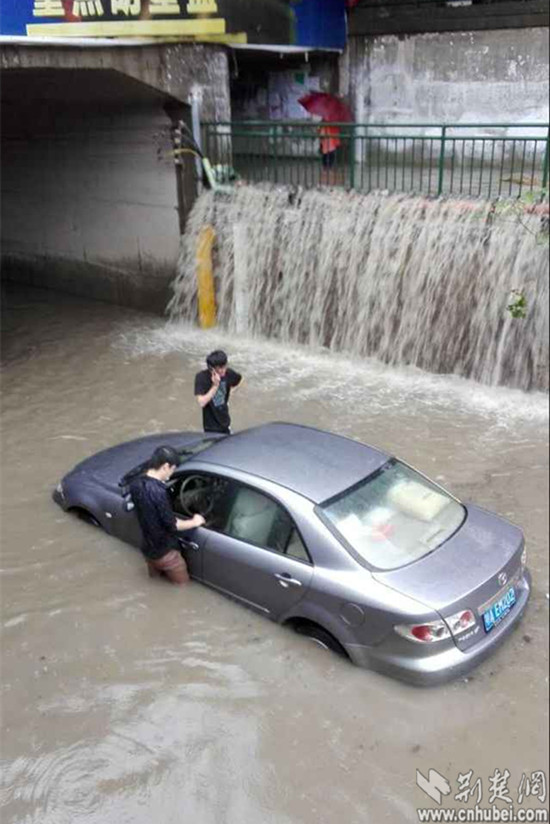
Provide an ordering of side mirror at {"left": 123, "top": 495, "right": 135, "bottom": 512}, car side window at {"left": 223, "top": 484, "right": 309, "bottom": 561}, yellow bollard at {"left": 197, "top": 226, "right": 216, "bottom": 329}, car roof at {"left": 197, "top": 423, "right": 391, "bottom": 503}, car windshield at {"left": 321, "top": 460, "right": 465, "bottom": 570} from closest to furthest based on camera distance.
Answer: car windshield at {"left": 321, "top": 460, "right": 465, "bottom": 570}, car side window at {"left": 223, "top": 484, "right": 309, "bottom": 561}, car roof at {"left": 197, "top": 423, "right": 391, "bottom": 503}, side mirror at {"left": 123, "top": 495, "right": 135, "bottom": 512}, yellow bollard at {"left": 197, "top": 226, "right": 216, "bottom": 329}

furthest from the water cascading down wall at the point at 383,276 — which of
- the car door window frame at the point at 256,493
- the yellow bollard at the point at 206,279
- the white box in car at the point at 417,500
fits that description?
the car door window frame at the point at 256,493

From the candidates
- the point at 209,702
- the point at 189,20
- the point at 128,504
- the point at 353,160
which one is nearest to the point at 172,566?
the point at 128,504

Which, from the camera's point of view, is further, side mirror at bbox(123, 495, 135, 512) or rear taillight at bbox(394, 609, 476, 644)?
side mirror at bbox(123, 495, 135, 512)

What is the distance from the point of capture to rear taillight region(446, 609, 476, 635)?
4.46m

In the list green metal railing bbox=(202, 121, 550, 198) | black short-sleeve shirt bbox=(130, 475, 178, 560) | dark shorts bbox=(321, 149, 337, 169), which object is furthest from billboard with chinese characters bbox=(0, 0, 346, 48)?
black short-sleeve shirt bbox=(130, 475, 178, 560)

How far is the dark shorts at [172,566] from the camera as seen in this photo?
560cm

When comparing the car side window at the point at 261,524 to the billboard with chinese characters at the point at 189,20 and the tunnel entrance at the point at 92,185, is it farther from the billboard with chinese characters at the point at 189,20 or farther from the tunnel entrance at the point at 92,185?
the tunnel entrance at the point at 92,185

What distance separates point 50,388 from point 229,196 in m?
4.64

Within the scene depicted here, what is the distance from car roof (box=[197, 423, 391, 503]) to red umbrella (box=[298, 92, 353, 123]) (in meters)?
11.3

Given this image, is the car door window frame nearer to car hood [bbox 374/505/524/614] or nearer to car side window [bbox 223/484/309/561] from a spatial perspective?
car side window [bbox 223/484/309/561]

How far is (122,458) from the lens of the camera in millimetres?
6934

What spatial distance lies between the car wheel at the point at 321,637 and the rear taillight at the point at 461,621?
0.75 m

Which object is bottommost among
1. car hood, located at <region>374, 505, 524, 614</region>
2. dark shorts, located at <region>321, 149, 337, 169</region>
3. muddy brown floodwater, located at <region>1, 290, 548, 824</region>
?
muddy brown floodwater, located at <region>1, 290, 548, 824</region>

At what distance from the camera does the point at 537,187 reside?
10625 mm
